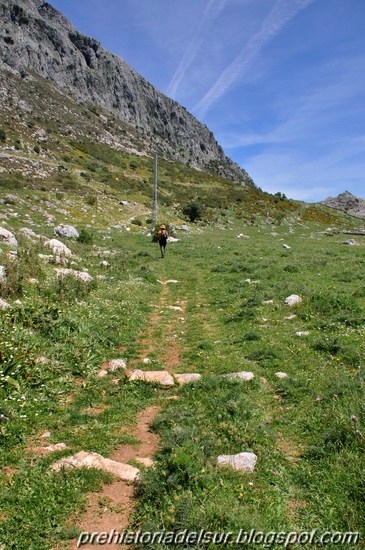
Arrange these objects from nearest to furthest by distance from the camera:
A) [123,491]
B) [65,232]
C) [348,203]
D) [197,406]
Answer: [123,491], [197,406], [65,232], [348,203]

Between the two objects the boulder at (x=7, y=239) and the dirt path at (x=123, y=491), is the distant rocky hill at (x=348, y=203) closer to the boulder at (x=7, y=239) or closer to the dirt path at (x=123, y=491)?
the boulder at (x=7, y=239)

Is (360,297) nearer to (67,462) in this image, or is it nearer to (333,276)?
(333,276)

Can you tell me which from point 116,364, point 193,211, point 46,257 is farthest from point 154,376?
point 193,211

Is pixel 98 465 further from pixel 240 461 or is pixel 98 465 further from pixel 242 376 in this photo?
pixel 242 376

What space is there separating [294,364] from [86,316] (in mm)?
6173

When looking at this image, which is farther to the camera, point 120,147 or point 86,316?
point 120,147

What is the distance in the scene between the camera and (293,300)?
1181 cm

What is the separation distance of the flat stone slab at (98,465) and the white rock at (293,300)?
846 cm

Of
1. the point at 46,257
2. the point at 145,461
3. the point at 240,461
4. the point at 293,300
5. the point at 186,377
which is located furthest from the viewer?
the point at 46,257

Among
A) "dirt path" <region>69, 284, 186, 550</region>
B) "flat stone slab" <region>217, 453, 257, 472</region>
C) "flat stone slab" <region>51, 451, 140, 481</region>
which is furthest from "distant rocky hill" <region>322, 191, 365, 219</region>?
"flat stone slab" <region>51, 451, 140, 481</region>

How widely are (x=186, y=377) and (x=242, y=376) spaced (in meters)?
1.26

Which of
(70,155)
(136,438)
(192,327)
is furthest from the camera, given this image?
(70,155)

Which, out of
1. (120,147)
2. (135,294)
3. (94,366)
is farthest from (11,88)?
(94,366)

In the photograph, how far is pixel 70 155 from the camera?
5816cm
